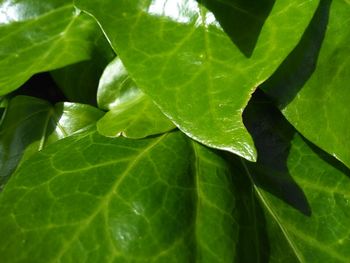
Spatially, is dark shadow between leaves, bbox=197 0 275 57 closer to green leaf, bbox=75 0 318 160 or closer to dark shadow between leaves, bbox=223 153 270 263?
green leaf, bbox=75 0 318 160

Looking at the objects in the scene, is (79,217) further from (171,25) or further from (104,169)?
(171,25)

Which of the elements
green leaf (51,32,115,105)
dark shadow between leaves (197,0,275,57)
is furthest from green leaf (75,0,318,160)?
green leaf (51,32,115,105)

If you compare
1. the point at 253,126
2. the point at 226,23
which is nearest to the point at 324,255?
the point at 253,126

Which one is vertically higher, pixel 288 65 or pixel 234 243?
pixel 288 65

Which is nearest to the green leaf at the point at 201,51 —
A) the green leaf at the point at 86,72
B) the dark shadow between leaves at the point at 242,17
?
the dark shadow between leaves at the point at 242,17

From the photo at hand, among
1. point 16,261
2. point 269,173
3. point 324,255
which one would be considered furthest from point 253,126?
point 16,261

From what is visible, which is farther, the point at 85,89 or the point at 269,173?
the point at 85,89

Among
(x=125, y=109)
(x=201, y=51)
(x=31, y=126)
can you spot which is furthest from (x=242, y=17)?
(x=31, y=126)

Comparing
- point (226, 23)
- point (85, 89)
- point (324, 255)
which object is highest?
point (226, 23)
